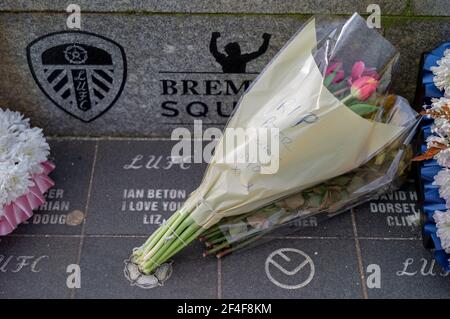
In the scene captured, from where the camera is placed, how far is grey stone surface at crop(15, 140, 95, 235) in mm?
4039

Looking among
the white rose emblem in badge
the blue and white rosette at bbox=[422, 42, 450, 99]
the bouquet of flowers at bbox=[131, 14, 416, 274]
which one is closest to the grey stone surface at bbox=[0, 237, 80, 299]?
the bouquet of flowers at bbox=[131, 14, 416, 274]

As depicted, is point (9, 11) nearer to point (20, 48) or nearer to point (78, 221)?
point (20, 48)

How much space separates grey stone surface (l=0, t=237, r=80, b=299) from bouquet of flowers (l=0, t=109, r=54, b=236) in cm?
13

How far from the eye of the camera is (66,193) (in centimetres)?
420

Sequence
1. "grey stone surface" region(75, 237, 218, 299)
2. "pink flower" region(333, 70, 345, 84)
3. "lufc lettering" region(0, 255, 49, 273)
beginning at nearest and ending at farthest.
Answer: "pink flower" region(333, 70, 345, 84) → "grey stone surface" region(75, 237, 218, 299) → "lufc lettering" region(0, 255, 49, 273)

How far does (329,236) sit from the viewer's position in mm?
4000

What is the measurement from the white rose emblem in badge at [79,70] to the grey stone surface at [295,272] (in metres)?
1.32

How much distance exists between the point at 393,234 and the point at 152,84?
1729 mm

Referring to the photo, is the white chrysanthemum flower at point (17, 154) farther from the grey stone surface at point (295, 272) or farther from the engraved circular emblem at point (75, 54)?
the grey stone surface at point (295, 272)

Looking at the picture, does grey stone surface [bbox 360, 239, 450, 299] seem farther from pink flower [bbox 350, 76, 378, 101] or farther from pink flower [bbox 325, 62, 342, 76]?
pink flower [bbox 325, 62, 342, 76]

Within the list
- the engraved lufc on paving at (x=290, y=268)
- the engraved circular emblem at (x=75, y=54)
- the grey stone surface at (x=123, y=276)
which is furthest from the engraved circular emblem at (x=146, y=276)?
the engraved circular emblem at (x=75, y=54)

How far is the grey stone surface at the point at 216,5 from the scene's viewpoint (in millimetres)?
3912

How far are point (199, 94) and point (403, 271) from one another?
64.5 inches

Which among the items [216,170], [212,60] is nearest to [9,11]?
[212,60]
